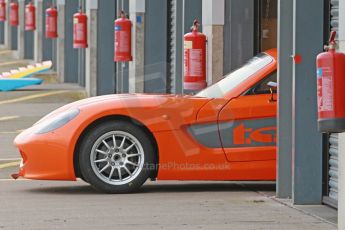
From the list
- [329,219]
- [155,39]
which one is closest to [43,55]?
[155,39]

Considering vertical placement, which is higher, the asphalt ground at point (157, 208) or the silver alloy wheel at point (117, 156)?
the silver alloy wheel at point (117, 156)

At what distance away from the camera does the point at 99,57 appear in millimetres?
25250

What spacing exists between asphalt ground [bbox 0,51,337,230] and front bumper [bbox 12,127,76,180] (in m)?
0.20

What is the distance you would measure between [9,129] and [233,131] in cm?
861

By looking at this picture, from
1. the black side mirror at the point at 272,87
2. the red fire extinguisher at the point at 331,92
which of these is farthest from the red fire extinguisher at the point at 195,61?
the red fire extinguisher at the point at 331,92

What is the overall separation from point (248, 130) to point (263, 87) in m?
0.44

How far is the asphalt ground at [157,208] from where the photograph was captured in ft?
29.9

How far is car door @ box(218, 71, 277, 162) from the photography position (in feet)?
35.8

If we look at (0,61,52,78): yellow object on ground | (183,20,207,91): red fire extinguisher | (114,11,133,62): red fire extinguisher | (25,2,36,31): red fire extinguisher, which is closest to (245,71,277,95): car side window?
(183,20,207,91): red fire extinguisher

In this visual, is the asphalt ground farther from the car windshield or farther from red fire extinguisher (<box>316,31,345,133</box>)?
red fire extinguisher (<box>316,31,345,133</box>)

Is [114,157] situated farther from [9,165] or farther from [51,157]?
[9,165]

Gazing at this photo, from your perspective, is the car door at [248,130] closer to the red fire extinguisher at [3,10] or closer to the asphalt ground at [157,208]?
the asphalt ground at [157,208]

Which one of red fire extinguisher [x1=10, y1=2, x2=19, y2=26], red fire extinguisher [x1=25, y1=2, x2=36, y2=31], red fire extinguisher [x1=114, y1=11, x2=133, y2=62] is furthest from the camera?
red fire extinguisher [x1=10, y1=2, x2=19, y2=26]

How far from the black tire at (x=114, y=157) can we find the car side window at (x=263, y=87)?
3.37 ft
